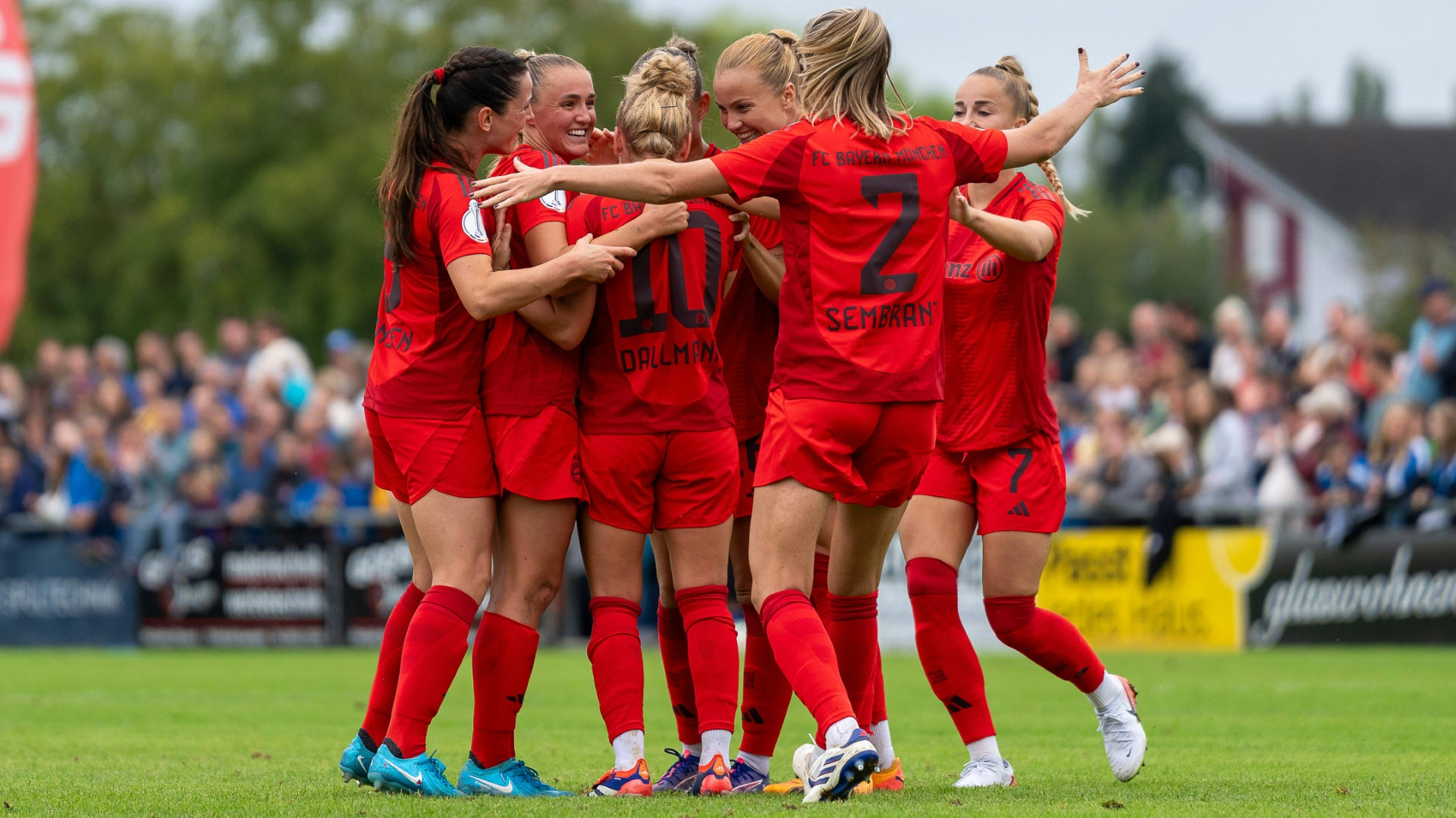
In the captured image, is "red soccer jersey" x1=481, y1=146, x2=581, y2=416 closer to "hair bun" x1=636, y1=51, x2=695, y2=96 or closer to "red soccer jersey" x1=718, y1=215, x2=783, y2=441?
"hair bun" x1=636, y1=51, x2=695, y2=96

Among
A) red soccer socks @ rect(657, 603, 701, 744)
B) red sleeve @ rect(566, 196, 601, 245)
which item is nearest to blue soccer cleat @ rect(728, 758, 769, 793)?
red soccer socks @ rect(657, 603, 701, 744)

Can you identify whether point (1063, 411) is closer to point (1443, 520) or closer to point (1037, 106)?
point (1443, 520)

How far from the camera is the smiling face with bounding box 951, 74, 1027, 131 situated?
6594 mm

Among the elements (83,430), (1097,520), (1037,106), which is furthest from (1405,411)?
(83,430)

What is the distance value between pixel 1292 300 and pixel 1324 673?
1660 inches

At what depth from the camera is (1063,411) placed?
57.7ft

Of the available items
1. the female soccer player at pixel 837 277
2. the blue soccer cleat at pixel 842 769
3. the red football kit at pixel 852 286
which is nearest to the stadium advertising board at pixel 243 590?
the female soccer player at pixel 837 277

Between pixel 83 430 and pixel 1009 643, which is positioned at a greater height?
pixel 1009 643

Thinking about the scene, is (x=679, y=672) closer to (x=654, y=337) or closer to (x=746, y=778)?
(x=746, y=778)

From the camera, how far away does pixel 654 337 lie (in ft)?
20.0

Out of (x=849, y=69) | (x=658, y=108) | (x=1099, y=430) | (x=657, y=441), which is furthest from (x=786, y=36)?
(x=1099, y=430)

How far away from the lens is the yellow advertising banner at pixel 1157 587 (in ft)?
48.6

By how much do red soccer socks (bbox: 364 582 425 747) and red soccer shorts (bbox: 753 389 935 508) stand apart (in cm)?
148

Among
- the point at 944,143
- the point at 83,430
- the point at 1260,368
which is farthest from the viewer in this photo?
the point at 83,430
